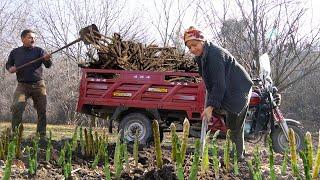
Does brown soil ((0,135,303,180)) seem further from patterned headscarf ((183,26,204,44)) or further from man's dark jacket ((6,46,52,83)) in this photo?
man's dark jacket ((6,46,52,83))

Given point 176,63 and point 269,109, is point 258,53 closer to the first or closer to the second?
point 176,63

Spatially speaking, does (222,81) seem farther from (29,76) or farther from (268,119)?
(29,76)

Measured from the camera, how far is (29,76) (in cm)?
758

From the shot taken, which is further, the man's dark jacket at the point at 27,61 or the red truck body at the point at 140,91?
the red truck body at the point at 140,91

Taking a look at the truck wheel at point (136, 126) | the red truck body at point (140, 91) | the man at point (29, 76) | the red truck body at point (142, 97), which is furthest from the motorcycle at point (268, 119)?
the man at point (29, 76)

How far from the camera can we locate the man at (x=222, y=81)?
450cm

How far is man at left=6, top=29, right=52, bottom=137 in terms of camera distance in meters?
7.54

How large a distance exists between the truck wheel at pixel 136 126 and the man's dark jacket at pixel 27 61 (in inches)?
68.7

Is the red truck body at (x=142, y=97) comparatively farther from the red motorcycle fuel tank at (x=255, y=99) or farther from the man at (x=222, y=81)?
the man at (x=222, y=81)

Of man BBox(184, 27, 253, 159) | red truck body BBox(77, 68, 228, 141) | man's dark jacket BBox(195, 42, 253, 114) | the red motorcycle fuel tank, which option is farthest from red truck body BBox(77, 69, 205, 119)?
man's dark jacket BBox(195, 42, 253, 114)

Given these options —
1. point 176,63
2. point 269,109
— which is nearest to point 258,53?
point 176,63

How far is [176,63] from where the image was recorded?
876 cm

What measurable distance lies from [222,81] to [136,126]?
392 cm

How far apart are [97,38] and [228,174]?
16.8 feet
